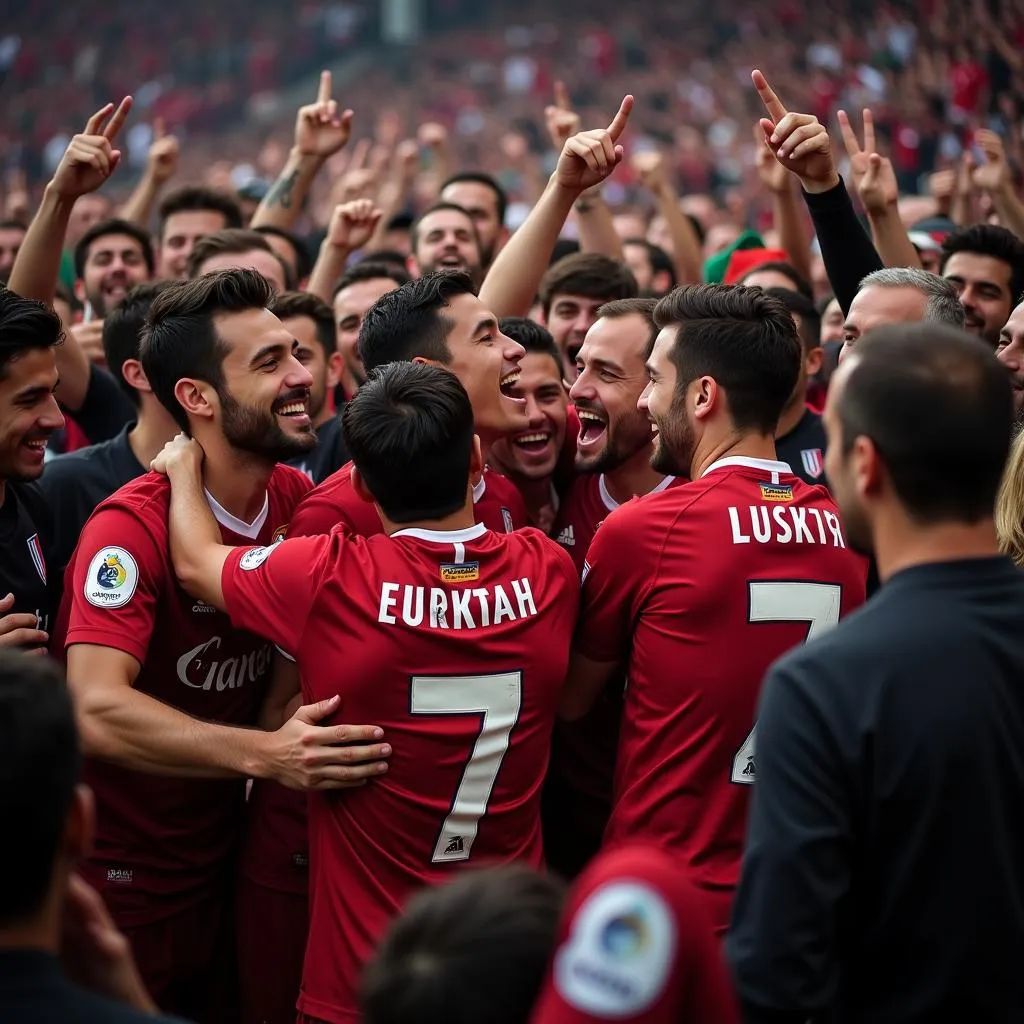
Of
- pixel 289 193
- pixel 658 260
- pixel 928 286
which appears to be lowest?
pixel 928 286

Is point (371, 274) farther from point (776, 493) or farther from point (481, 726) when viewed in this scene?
point (481, 726)

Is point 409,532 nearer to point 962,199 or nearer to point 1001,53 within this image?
point 962,199

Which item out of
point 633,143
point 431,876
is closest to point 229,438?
point 431,876

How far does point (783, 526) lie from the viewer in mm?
3127

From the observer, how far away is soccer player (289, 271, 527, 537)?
4.00 meters

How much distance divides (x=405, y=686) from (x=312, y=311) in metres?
2.78

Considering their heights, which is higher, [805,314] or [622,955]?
[805,314]

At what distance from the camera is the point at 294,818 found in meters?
3.57

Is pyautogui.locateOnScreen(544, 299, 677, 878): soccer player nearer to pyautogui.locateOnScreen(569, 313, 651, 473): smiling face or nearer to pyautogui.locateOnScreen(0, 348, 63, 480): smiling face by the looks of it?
pyautogui.locateOnScreen(569, 313, 651, 473): smiling face

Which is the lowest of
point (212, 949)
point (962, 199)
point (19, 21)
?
point (212, 949)

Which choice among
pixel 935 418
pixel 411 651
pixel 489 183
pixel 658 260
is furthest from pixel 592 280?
pixel 935 418

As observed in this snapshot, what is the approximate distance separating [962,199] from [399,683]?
7.29 meters

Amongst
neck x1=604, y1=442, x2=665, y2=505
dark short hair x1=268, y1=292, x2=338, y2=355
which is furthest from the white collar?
dark short hair x1=268, y1=292, x2=338, y2=355

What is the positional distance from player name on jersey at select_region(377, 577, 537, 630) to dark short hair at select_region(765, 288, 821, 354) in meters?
2.94
